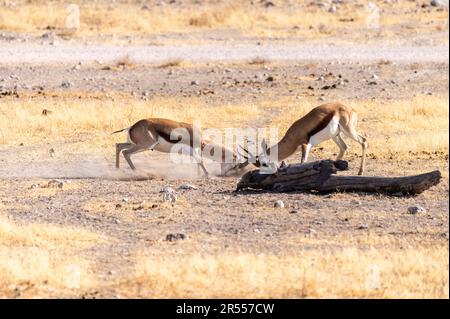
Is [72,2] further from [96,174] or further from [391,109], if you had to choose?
[96,174]

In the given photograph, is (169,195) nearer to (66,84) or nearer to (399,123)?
(399,123)

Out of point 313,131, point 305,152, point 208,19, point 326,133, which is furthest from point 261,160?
point 208,19

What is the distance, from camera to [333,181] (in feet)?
37.1

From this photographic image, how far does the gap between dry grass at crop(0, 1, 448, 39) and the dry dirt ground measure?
7.48m

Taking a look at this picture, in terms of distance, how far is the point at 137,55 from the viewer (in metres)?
24.1

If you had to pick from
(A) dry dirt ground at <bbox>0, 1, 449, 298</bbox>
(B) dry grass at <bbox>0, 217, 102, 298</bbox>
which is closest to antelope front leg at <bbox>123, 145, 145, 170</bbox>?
(A) dry dirt ground at <bbox>0, 1, 449, 298</bbox>

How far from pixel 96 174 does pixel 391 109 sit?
17.7 feet

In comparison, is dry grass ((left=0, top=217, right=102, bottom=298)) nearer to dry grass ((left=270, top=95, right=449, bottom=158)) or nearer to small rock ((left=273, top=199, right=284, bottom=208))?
small rock ((left=273, top=199, right=284, bottom=208))

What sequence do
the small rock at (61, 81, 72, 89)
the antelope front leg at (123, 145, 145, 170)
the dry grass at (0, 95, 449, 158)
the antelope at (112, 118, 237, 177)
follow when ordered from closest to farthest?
the antelope at (112, 118, 237, 177) < the antelope front leg at (123, 145, 145, 170) < the dry grass at (0, 95, 449, 158) < the small rock at (61, 81, 72, 89)

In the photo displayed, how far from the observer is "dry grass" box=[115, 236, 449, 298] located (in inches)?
312

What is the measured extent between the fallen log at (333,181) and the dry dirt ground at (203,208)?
10 centimetres

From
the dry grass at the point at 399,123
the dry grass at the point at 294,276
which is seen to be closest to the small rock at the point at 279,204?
the dry grass at the point at 294,276

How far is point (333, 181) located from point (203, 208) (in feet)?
4.24
